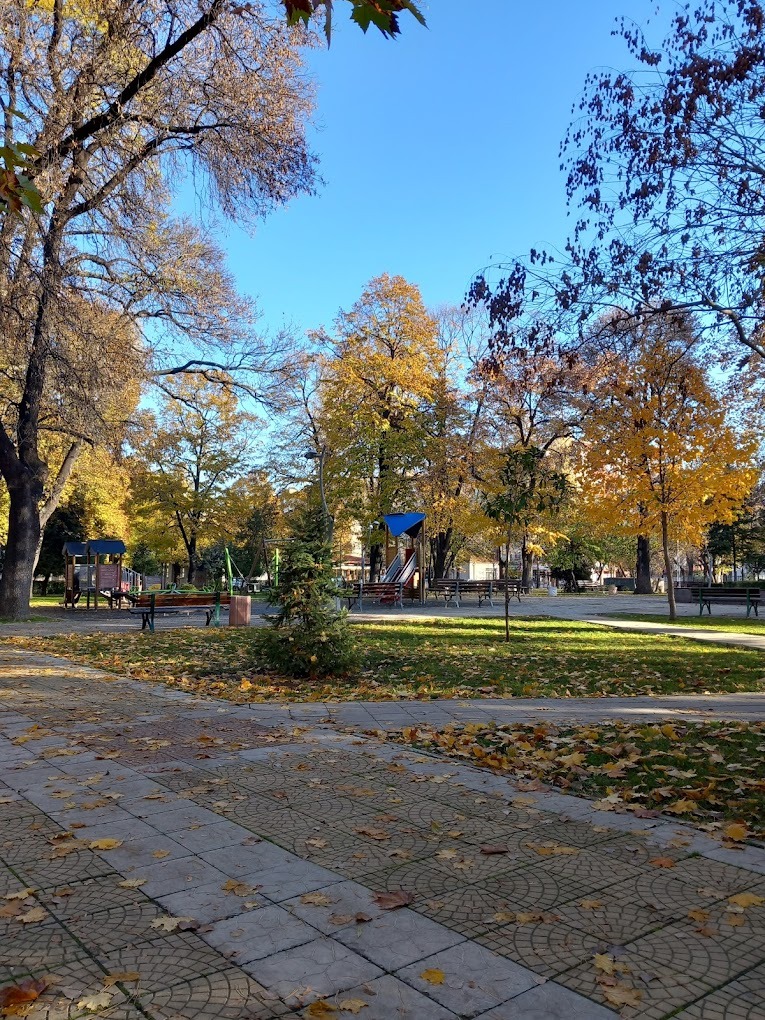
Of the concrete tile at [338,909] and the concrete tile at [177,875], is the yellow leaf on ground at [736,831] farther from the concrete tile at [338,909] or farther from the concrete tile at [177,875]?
the concrete tile at [177,875]

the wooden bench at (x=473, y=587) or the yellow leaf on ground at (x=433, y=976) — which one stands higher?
the wooden bench at (x=473, y=587)

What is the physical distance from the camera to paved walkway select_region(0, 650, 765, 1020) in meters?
2.55

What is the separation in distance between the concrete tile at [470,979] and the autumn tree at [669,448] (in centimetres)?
1740

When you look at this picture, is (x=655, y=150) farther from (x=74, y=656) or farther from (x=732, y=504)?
(x=732, y=504)

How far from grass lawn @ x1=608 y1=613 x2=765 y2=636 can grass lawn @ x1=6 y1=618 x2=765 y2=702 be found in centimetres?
295

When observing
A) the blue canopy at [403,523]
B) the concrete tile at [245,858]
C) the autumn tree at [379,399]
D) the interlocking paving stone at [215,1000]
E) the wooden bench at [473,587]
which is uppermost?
the autumn tree at [379,399]

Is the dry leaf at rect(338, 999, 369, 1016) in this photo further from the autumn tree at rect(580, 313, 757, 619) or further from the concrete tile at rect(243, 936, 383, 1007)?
the autumn tree at rect(580, 313, 757, 619)

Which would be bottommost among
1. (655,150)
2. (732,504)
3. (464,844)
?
(464,844)

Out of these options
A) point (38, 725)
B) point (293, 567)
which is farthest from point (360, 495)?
point (38, 725)

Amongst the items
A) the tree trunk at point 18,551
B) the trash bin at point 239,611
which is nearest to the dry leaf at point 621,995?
the trash bin at point 239,611

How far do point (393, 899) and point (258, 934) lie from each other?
61 cm

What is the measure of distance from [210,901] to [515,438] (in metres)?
35.6

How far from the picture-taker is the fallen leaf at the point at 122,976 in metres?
2.62

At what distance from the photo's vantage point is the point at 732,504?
65.4ft
